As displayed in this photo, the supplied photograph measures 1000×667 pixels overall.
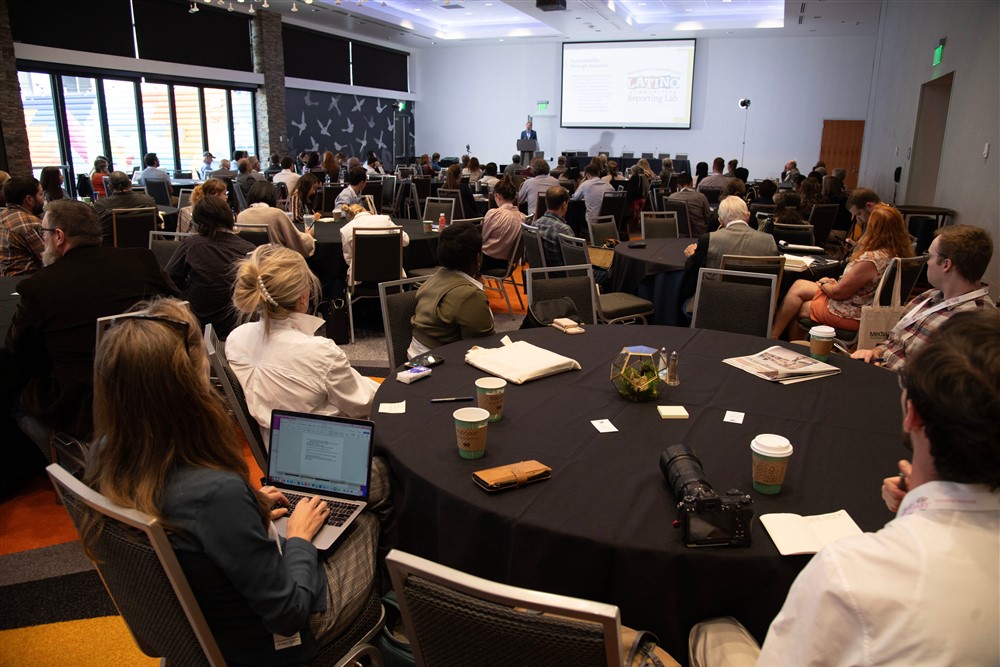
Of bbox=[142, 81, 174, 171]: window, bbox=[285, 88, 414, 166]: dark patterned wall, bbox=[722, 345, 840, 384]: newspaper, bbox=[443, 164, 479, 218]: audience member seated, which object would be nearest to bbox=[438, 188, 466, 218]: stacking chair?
bbox=[443, 164, 479, 218]: audience member seated

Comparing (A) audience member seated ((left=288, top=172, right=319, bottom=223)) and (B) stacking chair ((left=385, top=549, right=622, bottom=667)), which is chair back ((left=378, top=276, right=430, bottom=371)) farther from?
(A) audience member seated ((left=288, top=172, right=319, bottom=223))

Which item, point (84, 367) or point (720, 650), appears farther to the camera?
point (84, 367)

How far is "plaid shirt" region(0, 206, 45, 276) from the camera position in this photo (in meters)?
4.18

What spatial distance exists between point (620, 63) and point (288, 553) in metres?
18.6

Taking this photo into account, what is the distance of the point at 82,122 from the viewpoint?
11.6 meters

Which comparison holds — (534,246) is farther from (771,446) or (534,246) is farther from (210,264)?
Result: (771,446)

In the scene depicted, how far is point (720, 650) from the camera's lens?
142 centimetres

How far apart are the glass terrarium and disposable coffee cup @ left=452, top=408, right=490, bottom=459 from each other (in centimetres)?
62

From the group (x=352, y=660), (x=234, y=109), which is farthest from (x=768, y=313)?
→ (x=234, y=109)

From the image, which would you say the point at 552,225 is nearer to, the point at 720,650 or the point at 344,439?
the point at 344,439

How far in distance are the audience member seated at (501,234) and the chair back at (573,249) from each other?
1.16 meters

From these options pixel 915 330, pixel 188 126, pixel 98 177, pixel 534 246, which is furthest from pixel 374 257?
pixel 188 126

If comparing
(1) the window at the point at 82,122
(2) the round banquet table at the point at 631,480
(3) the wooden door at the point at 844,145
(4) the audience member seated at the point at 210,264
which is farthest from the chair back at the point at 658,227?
(3) the wooden door at the point at 844,145

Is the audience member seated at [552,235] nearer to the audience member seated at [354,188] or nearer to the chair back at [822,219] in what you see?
the audience member seated at [354,188]
